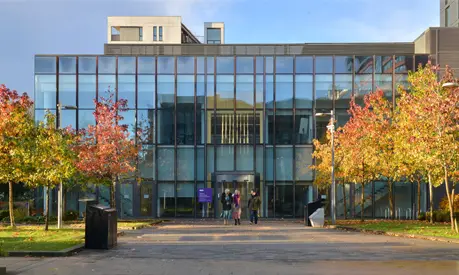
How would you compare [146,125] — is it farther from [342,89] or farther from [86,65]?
[342,89]

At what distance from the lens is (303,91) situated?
49.0m

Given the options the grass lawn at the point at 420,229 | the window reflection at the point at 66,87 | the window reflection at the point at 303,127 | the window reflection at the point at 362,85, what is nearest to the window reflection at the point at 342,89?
the window reflection at the point at 362,85

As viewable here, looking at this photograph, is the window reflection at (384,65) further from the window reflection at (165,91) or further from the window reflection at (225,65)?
the window reflection at (165,91)

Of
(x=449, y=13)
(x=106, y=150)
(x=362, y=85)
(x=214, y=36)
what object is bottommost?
(x=106, y=150)

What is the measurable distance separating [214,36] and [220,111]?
54705mm

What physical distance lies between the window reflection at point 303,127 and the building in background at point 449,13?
16778 mm

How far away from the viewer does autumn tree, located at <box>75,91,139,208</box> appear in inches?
1496

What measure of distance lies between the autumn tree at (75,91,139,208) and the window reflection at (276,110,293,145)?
39.2 ft

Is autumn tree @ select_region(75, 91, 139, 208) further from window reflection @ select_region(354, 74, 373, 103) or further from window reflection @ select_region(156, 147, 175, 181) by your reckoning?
window reflection @ select_region(354, 74, 373, 103)

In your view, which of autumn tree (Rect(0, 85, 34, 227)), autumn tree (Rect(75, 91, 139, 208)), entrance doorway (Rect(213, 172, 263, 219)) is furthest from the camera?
entrance doorway (Rect(213, 172, 263, 219))

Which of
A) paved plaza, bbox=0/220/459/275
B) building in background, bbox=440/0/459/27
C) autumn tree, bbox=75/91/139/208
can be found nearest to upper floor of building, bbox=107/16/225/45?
building in background, bbox=440/0/459/27

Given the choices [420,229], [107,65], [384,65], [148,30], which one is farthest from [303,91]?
[148,30]

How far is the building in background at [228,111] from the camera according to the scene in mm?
48688

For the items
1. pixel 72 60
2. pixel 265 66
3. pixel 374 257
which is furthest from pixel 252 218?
pixel 374 257
